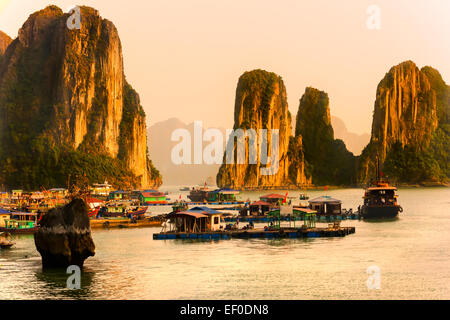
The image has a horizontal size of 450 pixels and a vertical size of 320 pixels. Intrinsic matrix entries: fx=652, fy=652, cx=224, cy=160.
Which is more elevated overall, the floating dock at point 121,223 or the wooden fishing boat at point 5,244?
the floating dock at point 121,223

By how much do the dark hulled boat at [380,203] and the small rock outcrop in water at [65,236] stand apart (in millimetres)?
60454

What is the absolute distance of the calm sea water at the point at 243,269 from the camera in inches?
1695

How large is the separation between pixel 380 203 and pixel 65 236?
215ft

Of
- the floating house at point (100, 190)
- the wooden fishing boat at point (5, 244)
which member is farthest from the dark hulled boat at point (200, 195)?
the wooden fishing boat at point (5, 244)

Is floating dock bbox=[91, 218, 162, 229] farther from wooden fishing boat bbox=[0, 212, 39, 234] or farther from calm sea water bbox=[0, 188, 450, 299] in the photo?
calm sea water bbox=[0, 188, 450, 299]

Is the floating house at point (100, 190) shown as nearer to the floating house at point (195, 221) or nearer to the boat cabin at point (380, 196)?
the boat cabin at point (380, 196)

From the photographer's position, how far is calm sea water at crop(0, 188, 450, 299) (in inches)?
1695

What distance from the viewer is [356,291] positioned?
1704 inches

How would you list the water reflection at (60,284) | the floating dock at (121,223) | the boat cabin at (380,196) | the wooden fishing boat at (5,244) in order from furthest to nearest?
1. the boat cabin at (380,196)
2. the floating dock at (121,223)
3. the wooden fishing boat at (5,244)
4. the water reflection at (60,284)

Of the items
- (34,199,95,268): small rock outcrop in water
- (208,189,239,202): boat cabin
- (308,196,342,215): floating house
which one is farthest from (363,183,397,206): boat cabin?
(34,199,95,268): small rock outcrop in water

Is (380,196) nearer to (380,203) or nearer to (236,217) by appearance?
(380,203)

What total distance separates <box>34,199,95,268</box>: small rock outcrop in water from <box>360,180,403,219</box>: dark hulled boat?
60.5m

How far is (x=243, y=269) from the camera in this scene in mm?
51875
